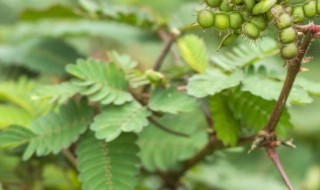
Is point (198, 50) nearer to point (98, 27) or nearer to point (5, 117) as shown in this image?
point (5, 117)

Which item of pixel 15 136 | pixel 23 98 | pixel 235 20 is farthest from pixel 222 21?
pixel 23 98

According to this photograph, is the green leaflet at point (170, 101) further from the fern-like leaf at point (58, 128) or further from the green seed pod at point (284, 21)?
the green seed pod at point (284, 21)

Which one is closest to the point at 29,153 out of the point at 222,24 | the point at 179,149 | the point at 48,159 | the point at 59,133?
the point at 59,133

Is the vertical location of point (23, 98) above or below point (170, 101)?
below

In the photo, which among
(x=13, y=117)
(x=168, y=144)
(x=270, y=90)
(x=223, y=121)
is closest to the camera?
(x=270, y=90)

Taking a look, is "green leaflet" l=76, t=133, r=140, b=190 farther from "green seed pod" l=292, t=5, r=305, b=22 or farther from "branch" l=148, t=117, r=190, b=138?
"green seed pod" l=292, t=5, r=305, b=22

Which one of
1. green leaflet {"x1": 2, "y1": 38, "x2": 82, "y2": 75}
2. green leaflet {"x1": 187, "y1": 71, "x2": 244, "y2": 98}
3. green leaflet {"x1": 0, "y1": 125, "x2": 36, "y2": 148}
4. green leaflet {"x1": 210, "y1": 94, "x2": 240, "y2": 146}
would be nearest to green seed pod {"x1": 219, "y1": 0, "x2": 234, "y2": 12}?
green leaflet {"x1": 187, "y1": 71, "x2": 244, "y2": 98}

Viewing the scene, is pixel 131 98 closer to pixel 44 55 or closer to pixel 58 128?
pixel 58 128
